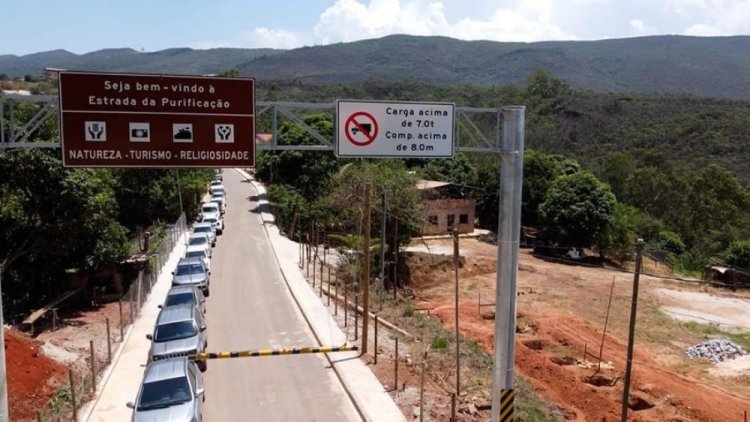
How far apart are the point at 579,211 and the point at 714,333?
1616cm

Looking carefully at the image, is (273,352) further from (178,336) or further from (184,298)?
(184,298)

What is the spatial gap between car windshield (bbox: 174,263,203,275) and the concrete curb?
392 centimetres

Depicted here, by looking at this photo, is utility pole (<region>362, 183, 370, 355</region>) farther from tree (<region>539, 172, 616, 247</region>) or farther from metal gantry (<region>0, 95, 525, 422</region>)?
tree (<region>539, 172, 616, 247</region>)

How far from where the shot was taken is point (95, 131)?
962cm

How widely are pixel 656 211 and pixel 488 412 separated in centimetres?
5246

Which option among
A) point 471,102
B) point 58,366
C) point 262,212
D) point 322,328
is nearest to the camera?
point 58,366

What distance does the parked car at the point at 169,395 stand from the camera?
479 inches

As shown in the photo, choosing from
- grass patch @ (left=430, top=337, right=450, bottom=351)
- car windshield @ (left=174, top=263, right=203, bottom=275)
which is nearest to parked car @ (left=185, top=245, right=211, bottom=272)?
car windshield @ (left=174, top=263, right=203, bottom=275)

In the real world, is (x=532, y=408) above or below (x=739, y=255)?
below

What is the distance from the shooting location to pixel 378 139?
1070 centimetres

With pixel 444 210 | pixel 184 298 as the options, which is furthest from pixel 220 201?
pixel 184 298

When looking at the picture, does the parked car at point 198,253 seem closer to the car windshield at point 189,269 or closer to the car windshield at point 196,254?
the car windshield at point 196,254

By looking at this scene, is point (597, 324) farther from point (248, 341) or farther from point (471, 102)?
point (471, 102)

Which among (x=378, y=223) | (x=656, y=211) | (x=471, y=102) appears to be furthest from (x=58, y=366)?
(x=471, y=102)
